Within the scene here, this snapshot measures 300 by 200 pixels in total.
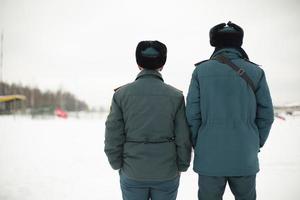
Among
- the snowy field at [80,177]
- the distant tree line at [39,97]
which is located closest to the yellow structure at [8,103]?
the snowy field at [80,177]

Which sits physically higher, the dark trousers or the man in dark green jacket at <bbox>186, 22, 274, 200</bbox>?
the man in dark green jacket at <bbox>186, 22, 274, 200</bbox>

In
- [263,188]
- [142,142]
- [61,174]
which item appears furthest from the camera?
[61,174]

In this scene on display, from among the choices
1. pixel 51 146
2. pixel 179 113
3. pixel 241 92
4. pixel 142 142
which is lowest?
pixel 51 146

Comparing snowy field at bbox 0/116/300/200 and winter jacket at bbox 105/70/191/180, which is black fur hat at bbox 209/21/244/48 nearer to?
winter jacket at bbox 105/70/191/180

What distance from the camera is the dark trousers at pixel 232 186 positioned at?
2533mm

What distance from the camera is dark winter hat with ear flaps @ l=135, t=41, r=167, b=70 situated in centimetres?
248

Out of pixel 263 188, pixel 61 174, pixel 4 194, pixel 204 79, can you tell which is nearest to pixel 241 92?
pixel 204 79

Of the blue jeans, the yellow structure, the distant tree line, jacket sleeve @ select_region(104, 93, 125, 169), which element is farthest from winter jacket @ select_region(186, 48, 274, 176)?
the distant tree line

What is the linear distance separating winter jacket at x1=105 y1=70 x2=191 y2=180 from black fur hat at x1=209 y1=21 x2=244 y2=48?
24.8 inches

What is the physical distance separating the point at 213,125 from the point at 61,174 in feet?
13.9

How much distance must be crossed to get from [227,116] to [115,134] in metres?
0.94

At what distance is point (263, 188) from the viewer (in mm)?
4840

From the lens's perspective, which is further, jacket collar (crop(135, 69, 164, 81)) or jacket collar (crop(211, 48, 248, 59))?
jacket collar (crop(211, 48, 248, 59))

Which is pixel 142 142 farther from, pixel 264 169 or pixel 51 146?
pixel 51 146
